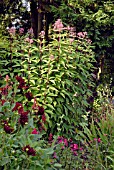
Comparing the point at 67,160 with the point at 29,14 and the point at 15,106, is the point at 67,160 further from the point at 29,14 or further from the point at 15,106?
the point at 29,14

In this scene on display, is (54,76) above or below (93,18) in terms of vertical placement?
below

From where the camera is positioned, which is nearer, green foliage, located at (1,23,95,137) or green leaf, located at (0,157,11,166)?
green leaf, located at (0,157,11,166)

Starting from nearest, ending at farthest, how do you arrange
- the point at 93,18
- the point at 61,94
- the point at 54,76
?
the point at 61,94
the point at 54,76
the point at 93,18

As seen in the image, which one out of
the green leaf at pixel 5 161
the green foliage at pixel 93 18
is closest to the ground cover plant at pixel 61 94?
the green leaf at pixel 5 161

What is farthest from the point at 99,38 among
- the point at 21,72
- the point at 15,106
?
the point at 15,106

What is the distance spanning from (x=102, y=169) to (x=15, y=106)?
135cm

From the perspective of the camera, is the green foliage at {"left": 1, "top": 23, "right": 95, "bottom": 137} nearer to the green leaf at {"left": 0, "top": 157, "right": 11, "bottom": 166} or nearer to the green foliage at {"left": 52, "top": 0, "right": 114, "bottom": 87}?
the green foliage at {"left": 52, "top": 0, "right": 114, "bottom": 87}

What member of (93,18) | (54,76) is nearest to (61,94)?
(54,76)

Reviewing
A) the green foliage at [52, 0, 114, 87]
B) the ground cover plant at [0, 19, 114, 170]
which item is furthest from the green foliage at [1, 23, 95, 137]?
the green foliage at [52, 0, 114, 87]

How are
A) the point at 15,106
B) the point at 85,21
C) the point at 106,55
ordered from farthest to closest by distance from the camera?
the point at 106,55 → the point at 85,21 → the point at 15,106

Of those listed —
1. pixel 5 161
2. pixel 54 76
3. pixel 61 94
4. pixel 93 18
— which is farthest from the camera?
pixel 93 18

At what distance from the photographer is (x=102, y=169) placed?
338cm

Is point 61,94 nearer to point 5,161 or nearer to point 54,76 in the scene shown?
point 54,76

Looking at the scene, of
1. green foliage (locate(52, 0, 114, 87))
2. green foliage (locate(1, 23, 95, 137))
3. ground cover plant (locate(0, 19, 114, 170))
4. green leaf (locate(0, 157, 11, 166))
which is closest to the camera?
green leaf (locate(0, 157, 11, 166))
